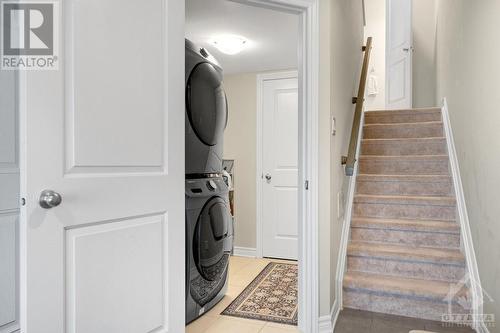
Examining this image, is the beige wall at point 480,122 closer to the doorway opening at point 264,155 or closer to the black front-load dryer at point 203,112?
the doorway opening at point 264,155

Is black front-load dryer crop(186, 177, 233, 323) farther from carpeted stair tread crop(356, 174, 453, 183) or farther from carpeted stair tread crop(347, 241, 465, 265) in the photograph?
carpeted stair tread crop(356, 174, 453, 183)

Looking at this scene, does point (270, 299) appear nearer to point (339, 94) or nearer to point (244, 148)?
point (339, 94)

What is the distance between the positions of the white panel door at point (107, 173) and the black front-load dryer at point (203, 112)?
0.56 m

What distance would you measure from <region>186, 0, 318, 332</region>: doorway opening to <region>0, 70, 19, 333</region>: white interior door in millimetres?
947

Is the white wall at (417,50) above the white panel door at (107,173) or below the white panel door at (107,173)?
above

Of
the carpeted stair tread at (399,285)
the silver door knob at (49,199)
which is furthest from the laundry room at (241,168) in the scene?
the silver door knob at (49,199)

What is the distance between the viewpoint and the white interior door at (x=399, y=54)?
4898 mm

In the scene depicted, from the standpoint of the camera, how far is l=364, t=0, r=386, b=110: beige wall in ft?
17.4

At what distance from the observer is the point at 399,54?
16.4 ft

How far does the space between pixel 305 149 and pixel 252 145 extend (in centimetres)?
202

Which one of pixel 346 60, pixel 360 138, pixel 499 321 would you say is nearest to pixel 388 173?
pixel 360 138

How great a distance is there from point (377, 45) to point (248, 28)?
347cm

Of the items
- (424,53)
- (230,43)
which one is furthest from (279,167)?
(424,53)

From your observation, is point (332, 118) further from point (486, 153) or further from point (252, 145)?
point (252, 145)
